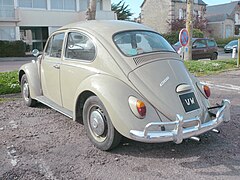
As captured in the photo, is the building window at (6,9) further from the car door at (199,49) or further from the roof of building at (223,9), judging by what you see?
the roof of building at (223,9)

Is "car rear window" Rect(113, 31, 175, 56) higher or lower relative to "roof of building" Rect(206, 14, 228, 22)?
lower

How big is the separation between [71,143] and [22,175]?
104 cm

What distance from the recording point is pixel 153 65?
4012mm

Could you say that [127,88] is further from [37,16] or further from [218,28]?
[218,28]

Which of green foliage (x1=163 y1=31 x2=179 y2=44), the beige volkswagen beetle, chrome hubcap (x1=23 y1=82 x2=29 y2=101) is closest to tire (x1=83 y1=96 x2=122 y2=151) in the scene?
the beige volkswagen beetle

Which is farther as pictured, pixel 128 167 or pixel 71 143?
pixel 71 143

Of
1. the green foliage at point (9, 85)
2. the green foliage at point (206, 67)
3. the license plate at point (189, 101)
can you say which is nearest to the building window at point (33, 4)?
the green foliage at point (206, 67)

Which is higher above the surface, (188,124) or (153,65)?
(153,65)

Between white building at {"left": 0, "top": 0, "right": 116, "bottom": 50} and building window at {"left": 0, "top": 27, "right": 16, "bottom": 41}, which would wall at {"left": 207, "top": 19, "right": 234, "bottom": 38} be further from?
building window at {"left": 0, "top": 27, "right": 16, "bottom": 41}

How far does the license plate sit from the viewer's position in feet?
12.4

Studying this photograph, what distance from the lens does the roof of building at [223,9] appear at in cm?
4741

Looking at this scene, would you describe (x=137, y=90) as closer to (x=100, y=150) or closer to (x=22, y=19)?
(x=100, y=150)

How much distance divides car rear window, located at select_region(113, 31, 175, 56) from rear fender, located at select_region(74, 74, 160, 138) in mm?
601

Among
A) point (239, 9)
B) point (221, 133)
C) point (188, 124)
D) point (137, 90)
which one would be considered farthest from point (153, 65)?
point (239, 9)
